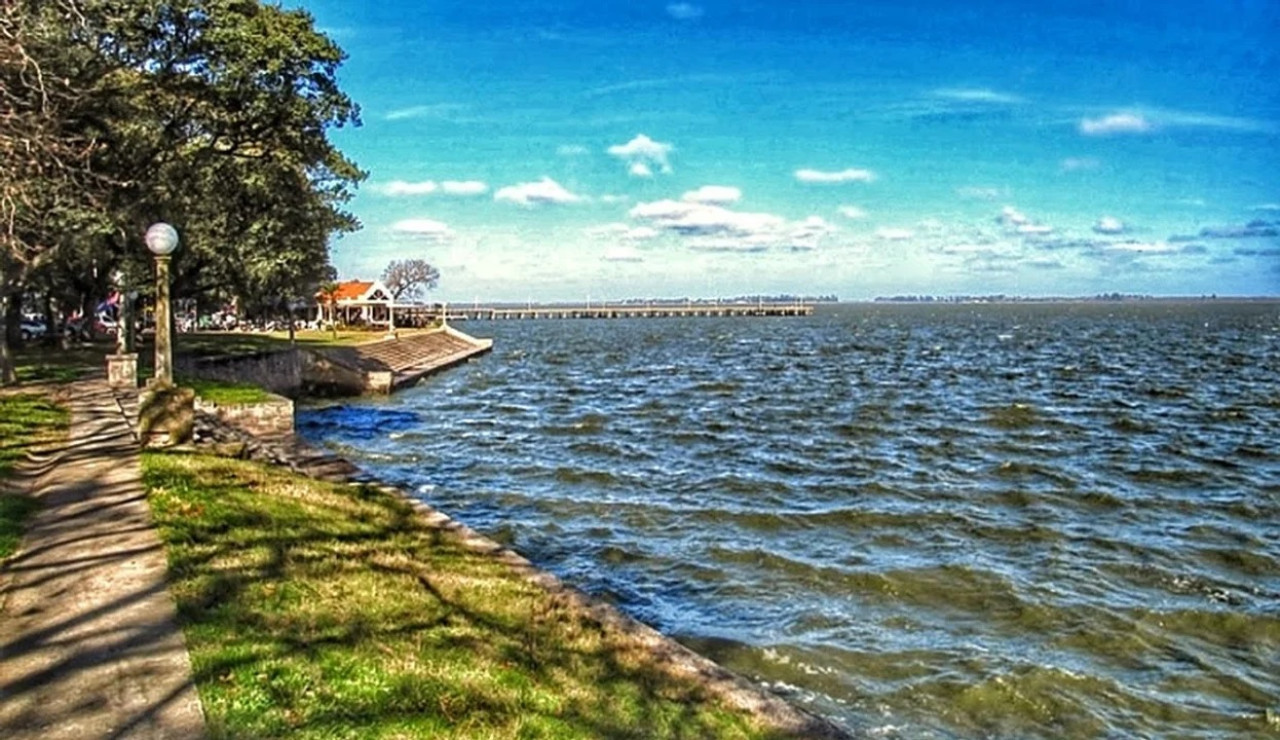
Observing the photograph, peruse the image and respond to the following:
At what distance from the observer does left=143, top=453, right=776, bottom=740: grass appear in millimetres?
5043

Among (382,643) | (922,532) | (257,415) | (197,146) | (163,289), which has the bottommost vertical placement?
(922,532)

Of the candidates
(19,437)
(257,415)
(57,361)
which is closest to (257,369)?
(57,361)

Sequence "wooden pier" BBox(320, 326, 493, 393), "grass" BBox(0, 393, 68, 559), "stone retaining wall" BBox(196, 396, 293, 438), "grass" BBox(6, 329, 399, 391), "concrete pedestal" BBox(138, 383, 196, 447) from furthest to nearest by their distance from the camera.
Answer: "wooden pier" BBox(320, 326, 493, 393) → "grass" BBox(6, 329, 399, 391) → "stone retaining wall" BBox(196, 396, 293, 438) → "concrete pedestal" BBox(138, 383, 196, 447) → "grass" BBox(0, 393, 68, 559)

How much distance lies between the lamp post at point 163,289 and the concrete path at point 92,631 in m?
3.14

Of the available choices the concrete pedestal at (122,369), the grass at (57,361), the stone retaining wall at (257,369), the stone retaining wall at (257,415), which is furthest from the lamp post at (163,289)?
the stone retaining wall at (257,369)

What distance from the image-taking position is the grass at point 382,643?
16.5 feet

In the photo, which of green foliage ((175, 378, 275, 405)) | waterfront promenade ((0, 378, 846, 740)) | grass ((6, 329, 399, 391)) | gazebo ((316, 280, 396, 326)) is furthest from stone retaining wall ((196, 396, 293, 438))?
gazebo ((316, 280, 396, 326))

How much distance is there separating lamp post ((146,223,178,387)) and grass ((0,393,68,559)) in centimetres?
185

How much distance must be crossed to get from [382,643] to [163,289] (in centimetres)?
823

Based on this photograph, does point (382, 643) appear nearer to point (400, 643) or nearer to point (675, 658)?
point (400, 643)

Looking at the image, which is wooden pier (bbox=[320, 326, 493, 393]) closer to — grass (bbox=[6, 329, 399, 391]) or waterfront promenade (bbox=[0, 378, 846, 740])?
grass (bbox=[6, 329, 399, 391])

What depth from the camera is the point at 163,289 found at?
12281mm

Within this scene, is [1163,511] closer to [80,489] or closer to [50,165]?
[80,489]

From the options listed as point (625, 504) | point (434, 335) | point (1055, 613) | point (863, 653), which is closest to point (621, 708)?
point (863, 653)
